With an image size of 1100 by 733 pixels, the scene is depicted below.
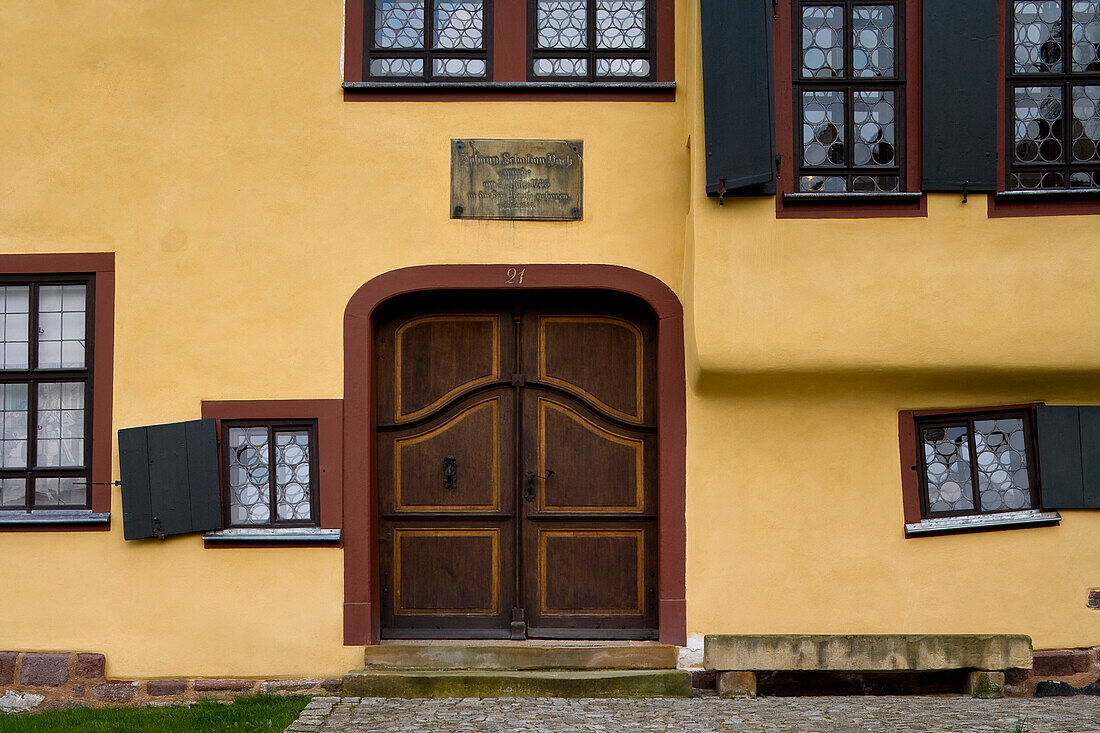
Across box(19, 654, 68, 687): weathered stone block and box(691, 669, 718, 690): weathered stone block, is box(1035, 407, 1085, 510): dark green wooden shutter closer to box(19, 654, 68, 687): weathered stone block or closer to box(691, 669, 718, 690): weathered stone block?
box(691, 669, 718, 690): weathered stone block

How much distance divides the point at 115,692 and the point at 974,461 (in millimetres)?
5690

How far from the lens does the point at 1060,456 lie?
6.70 m

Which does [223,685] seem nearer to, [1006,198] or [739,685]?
[739,685]

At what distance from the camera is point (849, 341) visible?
6.50 metres

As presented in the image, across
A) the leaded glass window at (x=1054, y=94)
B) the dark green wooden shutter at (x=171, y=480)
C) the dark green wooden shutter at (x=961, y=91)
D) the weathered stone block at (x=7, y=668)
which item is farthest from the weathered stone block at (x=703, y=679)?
the weathered stone block at (x=7, y=668)

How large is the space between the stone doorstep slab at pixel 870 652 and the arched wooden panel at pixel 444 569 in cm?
157

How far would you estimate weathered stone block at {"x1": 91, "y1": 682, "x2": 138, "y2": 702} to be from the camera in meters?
6.88

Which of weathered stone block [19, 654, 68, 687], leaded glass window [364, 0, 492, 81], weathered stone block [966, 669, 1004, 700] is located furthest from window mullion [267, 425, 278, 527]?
weathered stone block [966, 669, 1004, 700]

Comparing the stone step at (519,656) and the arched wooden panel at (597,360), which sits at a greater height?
the arched wooden panel at (597,360)

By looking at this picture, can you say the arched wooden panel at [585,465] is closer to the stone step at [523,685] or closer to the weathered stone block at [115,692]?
the stone step at [523,685]

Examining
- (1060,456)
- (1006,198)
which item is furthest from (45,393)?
(1060,456)

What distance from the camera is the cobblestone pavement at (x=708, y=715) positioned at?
5.88 meters

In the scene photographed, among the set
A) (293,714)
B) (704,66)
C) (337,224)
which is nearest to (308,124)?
(337,224)

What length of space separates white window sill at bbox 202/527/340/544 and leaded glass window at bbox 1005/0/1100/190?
480cm
